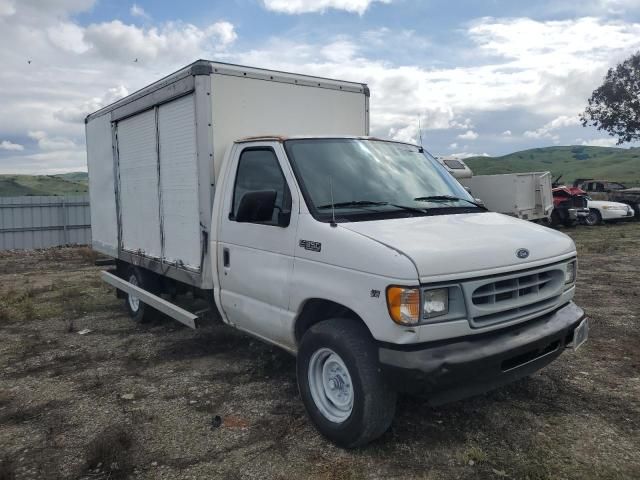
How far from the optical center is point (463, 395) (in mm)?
3547

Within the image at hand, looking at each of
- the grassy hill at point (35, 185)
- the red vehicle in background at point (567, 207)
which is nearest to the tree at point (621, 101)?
the red vehicle in background at point (567, 207)

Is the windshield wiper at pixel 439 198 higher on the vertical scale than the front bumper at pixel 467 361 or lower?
higher

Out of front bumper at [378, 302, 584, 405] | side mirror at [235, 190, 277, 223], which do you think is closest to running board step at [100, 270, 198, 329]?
side mirror at [235, 190, 277, 223]

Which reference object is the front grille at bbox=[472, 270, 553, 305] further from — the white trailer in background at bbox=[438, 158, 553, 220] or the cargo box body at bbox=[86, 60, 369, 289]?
the white trailer in background at bbox=[438, 158, 553, 220]

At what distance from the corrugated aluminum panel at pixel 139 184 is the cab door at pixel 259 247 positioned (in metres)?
1.73

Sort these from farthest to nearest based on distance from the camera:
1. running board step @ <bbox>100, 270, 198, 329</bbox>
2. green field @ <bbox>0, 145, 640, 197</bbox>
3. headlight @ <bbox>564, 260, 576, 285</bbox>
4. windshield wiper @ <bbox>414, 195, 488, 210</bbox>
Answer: green field @ <bbox>0, 145, 640, 197</bbox>
running board step @ <bbox>100, 270, 198, 329</bbox>
windshield wiper @ <bbox>414, 195, 488, 210</bbox>
headlight @ <bbox>564, 260, 576, 285</bbox>

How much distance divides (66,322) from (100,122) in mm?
3039

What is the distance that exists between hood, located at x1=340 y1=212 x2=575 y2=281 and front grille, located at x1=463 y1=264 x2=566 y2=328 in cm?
8

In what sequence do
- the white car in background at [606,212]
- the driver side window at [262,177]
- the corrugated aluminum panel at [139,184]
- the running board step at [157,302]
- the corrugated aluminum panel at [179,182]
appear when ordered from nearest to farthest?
the driver side window at [262,177] → the corrugated aluminum panel at [179,182] → the running board step at [157,302] → the corrugated aluminum panel at [139,184] → the white car in background at [606,212]

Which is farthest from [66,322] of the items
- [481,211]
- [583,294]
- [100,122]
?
[583,294]

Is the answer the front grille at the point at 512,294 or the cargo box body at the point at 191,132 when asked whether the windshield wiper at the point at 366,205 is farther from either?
the cargo box body at the point at 191,132

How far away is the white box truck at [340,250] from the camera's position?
3.40 meters

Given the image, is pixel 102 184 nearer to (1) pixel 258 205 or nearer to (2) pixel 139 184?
(2) pixel 139 184

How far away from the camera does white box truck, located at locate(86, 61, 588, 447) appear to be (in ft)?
11.2
